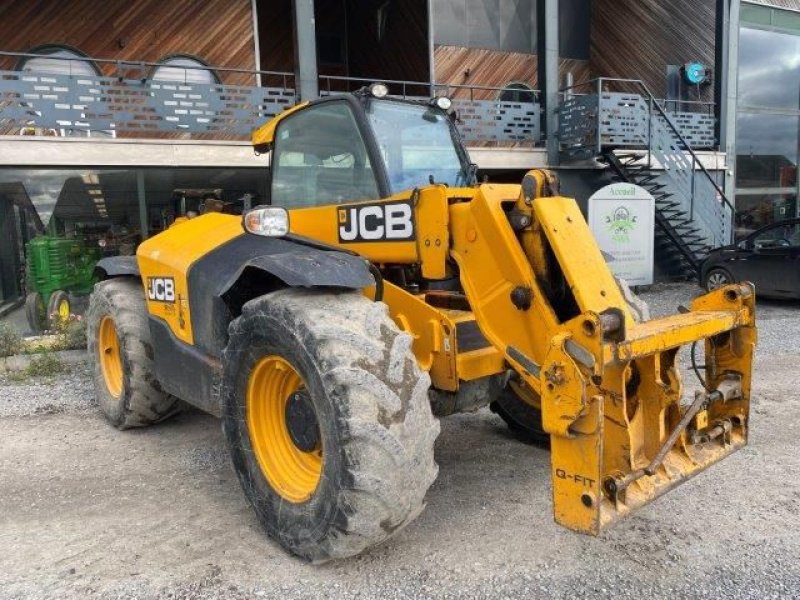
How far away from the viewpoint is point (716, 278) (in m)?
12.1

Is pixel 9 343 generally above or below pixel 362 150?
below

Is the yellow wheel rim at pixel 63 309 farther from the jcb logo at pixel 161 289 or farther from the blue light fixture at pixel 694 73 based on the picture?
the blue light fixture at pixel 694 73

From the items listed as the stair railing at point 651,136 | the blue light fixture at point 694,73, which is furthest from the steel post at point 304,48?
the blue light fixture at point 694,73

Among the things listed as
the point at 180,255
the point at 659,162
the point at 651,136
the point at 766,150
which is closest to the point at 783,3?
the point at 766,150

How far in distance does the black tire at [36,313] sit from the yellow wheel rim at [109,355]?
4.67 meters

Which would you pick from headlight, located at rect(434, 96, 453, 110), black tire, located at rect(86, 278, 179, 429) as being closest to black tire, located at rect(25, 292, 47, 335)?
black tire, located at rect(86, 278, 179, 429)

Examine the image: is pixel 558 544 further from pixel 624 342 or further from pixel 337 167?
pixel 337 167

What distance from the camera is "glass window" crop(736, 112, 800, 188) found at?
16703 millimetres

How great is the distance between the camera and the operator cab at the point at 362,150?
361 centimetres

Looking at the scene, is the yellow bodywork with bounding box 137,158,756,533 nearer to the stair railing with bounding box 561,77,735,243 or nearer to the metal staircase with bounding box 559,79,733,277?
the stair railing with bounding box 561,77,735,243

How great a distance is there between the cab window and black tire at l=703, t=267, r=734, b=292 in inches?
391

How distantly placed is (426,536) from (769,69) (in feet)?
60.3

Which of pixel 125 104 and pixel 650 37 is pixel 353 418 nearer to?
pixel 125 104

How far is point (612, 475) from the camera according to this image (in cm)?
265
